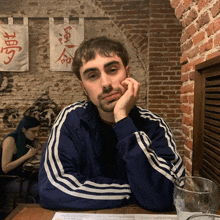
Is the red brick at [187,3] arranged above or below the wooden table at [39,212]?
above

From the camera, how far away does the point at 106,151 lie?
4.12 ft

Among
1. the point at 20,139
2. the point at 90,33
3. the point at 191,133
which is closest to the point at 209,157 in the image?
the point at 191,133

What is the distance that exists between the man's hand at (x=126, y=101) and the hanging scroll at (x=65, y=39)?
2963mm

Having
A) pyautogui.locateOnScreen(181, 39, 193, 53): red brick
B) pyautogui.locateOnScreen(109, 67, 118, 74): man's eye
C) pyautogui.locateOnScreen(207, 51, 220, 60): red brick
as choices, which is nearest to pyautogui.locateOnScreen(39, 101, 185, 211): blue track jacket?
pyautogui.locateOnScreen(109, 67, 118, 74): man's eye

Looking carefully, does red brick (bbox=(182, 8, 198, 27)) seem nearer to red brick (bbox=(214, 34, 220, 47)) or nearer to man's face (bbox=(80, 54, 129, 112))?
red brick (bbox=(214, 34, 220, 47))

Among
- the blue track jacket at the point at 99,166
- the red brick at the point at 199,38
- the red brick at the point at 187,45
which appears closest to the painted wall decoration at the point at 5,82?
the blue track jacket at the point at 99,166

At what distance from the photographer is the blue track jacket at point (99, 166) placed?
0.90 meters

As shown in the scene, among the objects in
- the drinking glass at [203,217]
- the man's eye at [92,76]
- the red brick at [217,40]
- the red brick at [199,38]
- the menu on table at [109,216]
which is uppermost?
the red brick at [199,38]

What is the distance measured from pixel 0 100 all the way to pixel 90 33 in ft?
7.09

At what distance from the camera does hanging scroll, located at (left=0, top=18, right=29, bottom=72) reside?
396 cm

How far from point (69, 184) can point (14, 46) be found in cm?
372

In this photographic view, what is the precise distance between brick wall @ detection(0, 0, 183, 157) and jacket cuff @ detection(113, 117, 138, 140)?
9.44ft

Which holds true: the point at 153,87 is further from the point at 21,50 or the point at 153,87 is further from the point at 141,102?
the point at 21,50

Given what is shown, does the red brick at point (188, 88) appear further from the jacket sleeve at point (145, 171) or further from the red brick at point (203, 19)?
the jacket sleeve at point (145, 171)
